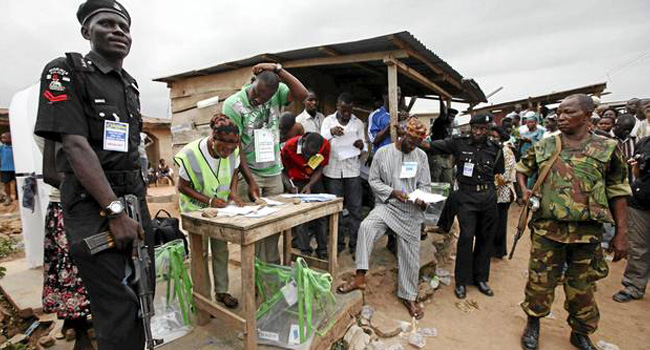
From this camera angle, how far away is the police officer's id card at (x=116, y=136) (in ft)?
4.82

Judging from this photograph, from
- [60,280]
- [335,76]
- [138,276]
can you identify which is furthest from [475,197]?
[335,76]

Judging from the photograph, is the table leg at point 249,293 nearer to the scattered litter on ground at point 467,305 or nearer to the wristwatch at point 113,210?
the wristwatch at point 113,210

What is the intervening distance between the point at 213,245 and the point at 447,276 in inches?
123

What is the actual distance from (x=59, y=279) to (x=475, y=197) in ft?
12.9

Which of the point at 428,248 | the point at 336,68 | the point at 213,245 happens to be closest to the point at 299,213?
the point at 213,245

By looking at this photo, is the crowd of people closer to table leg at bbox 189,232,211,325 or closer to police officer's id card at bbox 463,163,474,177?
police officer's id card at bbox 463,163,474,177

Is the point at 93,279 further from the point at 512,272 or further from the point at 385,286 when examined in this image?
the point at 512,272

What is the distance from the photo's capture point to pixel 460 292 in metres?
3.69

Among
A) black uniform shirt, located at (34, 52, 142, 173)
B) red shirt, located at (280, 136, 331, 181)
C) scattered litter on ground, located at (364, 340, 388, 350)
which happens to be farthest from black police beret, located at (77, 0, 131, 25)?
scattered litter on ground, located at (364, 340, 388, 350)

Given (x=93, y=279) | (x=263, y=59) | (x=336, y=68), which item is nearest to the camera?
(x=93, y=279)

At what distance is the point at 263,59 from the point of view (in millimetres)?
4762

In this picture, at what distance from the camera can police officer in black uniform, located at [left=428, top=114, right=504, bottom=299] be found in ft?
12.0

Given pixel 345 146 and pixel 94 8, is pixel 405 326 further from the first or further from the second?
pixel 94 8

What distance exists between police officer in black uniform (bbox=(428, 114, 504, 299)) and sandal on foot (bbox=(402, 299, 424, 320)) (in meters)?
0.67
